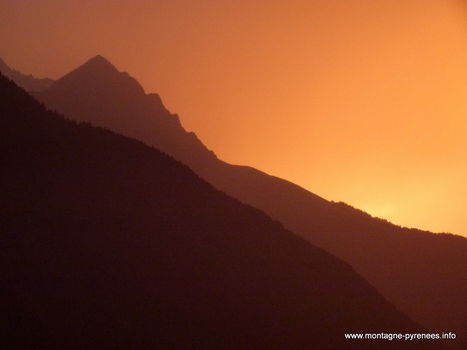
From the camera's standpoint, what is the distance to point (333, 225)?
5522 centimetres

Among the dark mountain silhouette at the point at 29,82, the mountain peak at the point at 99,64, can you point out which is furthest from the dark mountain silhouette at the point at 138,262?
the mountain peak at the point at 99,64

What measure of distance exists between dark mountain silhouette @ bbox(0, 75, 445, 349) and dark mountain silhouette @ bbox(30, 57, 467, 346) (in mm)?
21251

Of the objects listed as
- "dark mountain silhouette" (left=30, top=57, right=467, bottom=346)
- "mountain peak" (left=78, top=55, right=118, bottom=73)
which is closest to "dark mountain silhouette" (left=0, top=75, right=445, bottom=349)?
"dark mountain silhouette" (left=30, top=57, right=467, bottom=346)

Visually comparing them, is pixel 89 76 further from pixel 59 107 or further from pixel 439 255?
pixel 439 255

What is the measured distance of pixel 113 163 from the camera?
24.8 meters

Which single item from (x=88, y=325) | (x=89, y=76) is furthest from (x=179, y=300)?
(x=89, y=76)

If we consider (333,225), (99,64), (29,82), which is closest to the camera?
(333,225)

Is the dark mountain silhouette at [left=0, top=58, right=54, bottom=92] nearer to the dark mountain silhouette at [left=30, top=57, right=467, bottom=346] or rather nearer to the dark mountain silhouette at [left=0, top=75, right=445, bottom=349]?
the dark mountain silhouette at [left=30, top=57, right=467, bottom=346]

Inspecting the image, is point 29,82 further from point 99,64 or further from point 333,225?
point 333,225

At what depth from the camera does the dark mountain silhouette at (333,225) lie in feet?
162

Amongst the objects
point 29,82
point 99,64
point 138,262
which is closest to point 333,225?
point 138,262

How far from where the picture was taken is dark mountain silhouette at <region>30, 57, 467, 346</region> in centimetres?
4928

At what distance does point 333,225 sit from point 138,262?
1621 inches

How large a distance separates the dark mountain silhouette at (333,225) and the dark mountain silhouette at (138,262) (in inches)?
837
